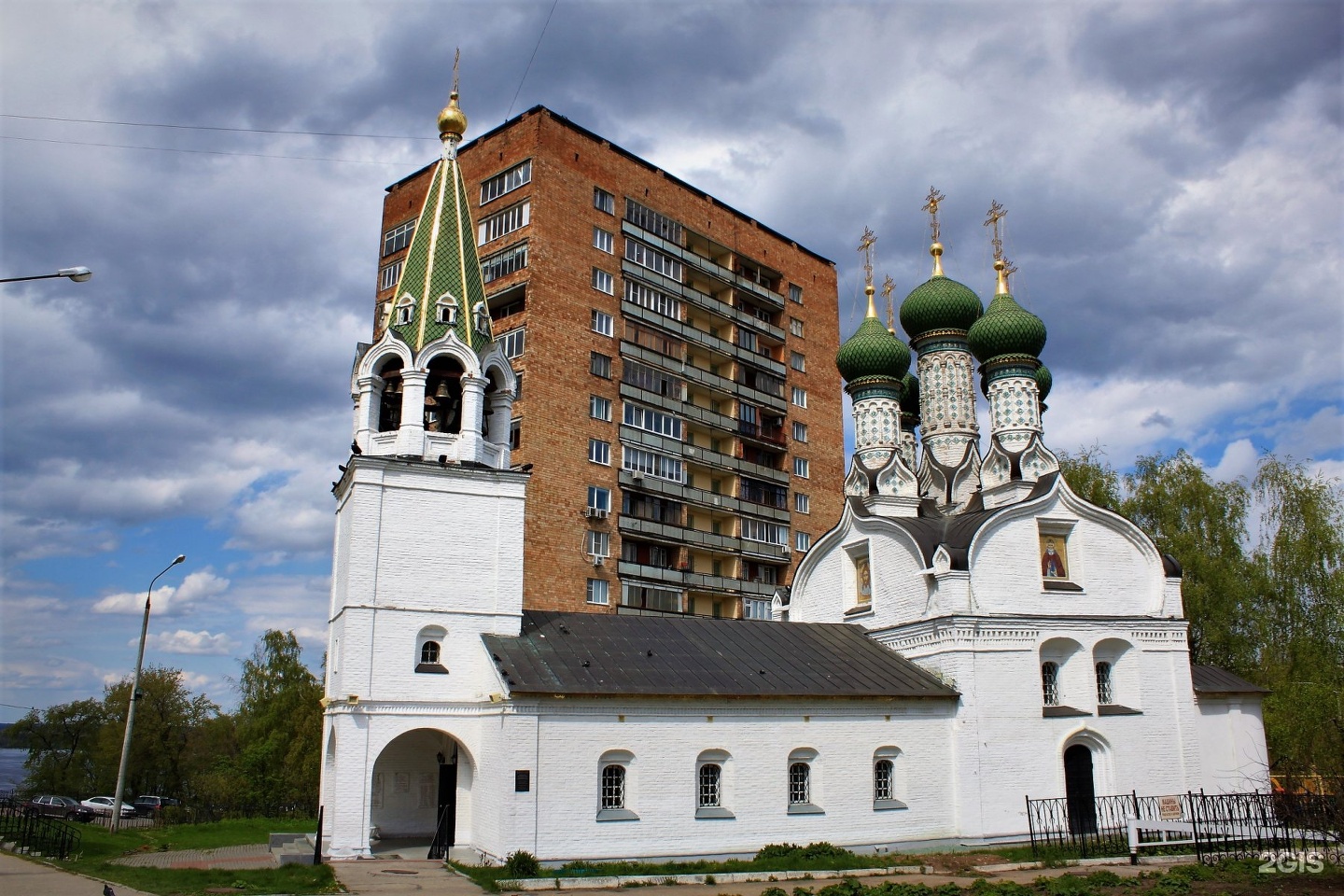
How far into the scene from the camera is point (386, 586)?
18.2 meters

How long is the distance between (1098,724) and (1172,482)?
12.6 meters

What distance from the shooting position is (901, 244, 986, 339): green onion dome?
2705 centimetres

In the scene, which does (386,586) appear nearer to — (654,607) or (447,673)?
(447,673)

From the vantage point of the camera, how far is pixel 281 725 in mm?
39938

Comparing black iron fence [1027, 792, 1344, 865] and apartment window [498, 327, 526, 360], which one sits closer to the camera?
black iron fence [1027, 792, 1344, 865]

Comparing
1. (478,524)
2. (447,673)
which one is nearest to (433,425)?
(478,524)

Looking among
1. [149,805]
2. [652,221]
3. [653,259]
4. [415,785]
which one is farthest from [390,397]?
[149,805]

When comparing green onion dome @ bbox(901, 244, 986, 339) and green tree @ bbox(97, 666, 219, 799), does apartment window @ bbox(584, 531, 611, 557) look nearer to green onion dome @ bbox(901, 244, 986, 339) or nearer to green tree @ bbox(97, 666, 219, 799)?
A: green onion dome @ bbox(901, 244, 986, 339)

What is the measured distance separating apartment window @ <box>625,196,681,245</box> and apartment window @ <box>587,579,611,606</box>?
13.2 m

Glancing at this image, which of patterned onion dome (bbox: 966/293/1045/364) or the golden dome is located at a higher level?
the golden dome

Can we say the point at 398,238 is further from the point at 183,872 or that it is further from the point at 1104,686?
the point at 1104,686

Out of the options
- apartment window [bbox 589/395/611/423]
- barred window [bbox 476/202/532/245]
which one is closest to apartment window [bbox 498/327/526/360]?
apartment window [bbox 589/395/611/423]

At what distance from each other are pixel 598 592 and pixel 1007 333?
15679 millimetres

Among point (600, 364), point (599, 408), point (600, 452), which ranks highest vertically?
point (600, 364)
